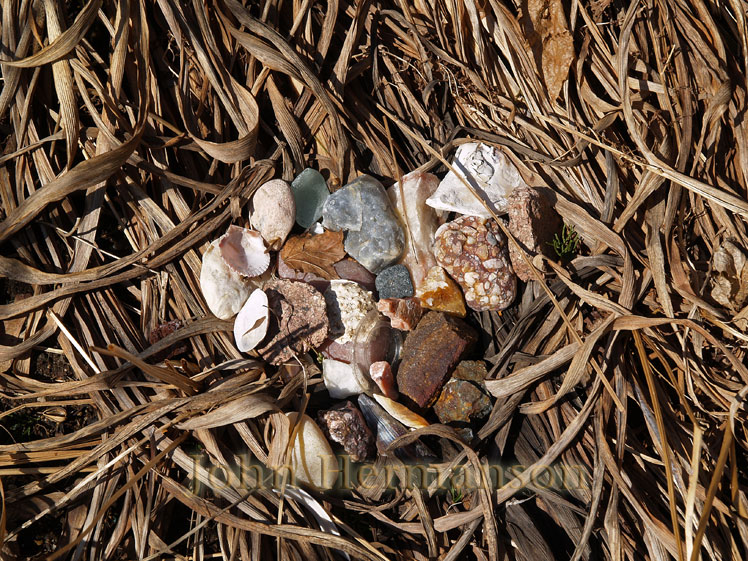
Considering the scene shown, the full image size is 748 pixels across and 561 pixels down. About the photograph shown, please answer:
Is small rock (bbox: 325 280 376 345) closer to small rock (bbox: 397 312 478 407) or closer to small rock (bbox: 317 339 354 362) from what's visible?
small rock (bbox: 317 339 354 362)

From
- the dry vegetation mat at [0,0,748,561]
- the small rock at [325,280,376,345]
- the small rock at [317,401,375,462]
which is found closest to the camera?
the dry vegetation mat at [0,0,748,561]

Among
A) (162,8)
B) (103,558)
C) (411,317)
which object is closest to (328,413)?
(411,317)

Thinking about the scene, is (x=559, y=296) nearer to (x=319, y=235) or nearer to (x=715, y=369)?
(x=715, y=369)

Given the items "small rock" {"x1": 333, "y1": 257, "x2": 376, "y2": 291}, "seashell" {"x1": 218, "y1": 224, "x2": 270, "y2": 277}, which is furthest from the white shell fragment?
"seashell" {"x1": 218, "y1": 224, "x2": 270, "y2": 277}

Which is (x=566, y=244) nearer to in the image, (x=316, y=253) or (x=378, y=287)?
(x=378, y=287)

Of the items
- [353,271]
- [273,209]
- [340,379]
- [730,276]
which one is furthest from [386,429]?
[730,276]

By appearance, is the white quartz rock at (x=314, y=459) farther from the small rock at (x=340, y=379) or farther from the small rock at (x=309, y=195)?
the small rock at (x=309, y=195)

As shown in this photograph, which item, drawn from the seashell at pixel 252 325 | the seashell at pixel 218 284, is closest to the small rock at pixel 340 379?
the seashell at pixel 252 325
